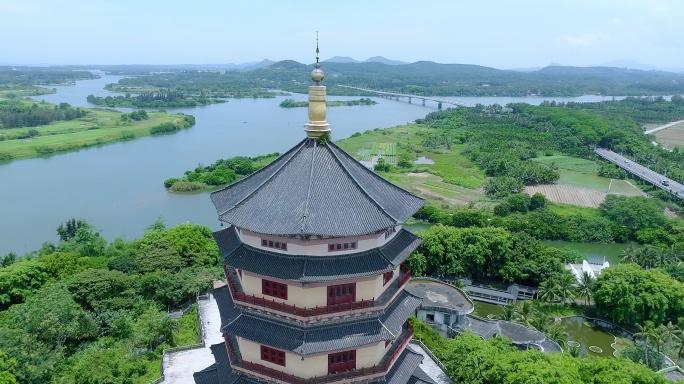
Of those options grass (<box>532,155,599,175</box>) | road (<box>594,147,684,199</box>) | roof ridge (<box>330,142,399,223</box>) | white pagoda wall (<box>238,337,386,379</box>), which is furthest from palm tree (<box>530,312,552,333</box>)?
grass (<box>532,155,599,175</box>)

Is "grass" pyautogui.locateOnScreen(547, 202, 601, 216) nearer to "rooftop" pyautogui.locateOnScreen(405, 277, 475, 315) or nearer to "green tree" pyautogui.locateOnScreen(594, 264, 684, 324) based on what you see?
"green tree" pyautogui.locateOnScreen(594, 264, 684, 324)

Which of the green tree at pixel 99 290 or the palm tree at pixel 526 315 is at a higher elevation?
the green tree at pixel 99 290

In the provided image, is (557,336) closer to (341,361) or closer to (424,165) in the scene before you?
(341,361)

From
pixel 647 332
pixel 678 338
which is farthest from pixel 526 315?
pixel 678 338

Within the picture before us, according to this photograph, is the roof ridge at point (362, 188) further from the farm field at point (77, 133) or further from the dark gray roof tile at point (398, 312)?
the farm field at point (77, 133)

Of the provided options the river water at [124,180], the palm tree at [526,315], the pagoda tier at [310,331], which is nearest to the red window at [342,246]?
the pagoda tier at [310,331]

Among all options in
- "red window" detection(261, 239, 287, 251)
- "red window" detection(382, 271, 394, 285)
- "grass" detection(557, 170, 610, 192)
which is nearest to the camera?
"red window" detection(261, 239, 287, 251)
